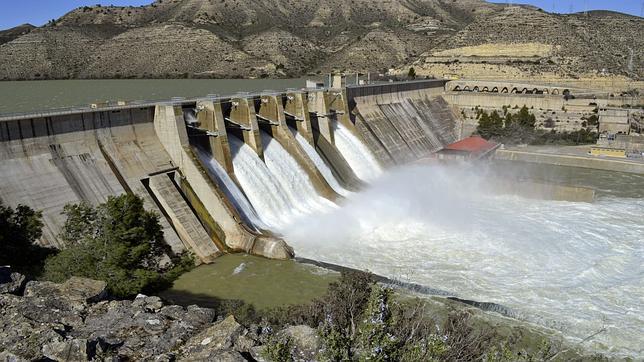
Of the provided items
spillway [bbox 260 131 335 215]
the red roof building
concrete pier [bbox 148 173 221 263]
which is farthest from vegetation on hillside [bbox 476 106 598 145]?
concrete pier [bbox 148 173 221 263]

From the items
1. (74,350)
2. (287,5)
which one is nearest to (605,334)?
(74,350)

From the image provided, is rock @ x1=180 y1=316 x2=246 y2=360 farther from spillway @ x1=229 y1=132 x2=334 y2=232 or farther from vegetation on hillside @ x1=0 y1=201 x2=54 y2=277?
spillway @ x1=229 y1=132 x2=334 y2=232

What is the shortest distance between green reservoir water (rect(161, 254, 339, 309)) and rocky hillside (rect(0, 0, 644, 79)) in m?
48.5

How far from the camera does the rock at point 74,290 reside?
8.62m

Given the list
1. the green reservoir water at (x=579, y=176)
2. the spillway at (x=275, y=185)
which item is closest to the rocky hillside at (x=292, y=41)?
the green reservoir water at (x=579, y=176)

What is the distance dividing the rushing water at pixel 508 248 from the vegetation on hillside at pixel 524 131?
1610 centimetres

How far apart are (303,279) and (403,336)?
8.88 m

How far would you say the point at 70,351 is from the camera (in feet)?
21.3

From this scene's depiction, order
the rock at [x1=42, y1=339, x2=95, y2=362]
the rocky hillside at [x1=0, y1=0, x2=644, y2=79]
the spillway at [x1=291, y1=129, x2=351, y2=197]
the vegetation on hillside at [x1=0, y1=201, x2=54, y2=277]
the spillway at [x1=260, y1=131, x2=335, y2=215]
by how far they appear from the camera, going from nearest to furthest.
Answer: the rock at [x1=42, y1=339, x2=95, y2=362], the vegetation on hillside at [x1=0, y1=201, x2=54, y2=277], the spillway at [x1=260, y1=131, x2=335, y2=215], the spillway at [x1=291, y1=129, x2=351, y2=197], the rocky hillside at [x1=0, y1=0, x2=644, y2=79]

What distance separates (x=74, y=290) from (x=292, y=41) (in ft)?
297

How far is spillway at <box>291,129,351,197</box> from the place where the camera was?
2581 cm

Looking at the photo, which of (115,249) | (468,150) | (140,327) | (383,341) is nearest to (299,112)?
(468,150)

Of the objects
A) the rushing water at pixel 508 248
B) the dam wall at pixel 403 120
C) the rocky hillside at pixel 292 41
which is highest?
the rocky hillside at pixel 292 41

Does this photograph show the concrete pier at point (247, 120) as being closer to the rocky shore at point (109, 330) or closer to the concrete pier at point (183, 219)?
the concrete pier at point (183, 219)
